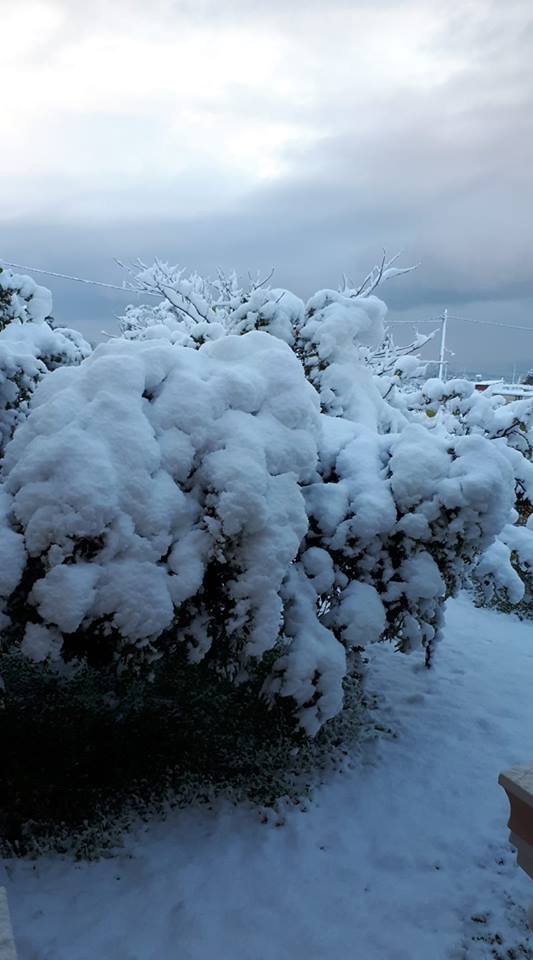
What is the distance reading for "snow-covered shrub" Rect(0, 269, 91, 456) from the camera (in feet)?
13.7

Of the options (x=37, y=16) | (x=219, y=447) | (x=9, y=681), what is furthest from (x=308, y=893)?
(x=37, y=16)

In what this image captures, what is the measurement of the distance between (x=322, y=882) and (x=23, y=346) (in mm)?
3857

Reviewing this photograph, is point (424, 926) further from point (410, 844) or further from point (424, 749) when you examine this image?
point (424, 749)

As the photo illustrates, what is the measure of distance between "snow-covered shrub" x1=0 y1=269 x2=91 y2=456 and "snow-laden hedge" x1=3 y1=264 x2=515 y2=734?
953mm

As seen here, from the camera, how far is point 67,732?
4.19 m

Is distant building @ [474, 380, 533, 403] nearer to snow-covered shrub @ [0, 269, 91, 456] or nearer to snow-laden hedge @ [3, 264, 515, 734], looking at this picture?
snow-laden hedge @ [3, 264, 515, 734]

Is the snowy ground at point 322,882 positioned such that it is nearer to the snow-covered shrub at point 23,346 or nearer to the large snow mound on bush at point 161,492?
the large snow mound on bush at point 161,492

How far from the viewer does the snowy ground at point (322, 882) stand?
116 inches

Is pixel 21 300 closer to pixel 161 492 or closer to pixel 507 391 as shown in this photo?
pixel 161 492

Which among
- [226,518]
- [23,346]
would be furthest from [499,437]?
[226,518]

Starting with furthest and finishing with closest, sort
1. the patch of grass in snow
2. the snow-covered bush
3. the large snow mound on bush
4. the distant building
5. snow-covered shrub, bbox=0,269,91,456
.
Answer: the distant building, the snow-covered bush, snow-covered shrub, bbox=0,269,91,456, the patch of grass in snow, the large snow mound on bush

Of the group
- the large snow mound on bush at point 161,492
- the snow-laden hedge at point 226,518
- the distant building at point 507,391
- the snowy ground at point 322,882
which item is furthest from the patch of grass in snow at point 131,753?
the distant building at point 507,391

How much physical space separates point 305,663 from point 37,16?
4208mm

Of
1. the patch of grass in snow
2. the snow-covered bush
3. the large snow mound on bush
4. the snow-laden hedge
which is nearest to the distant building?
the snow-covered bush
